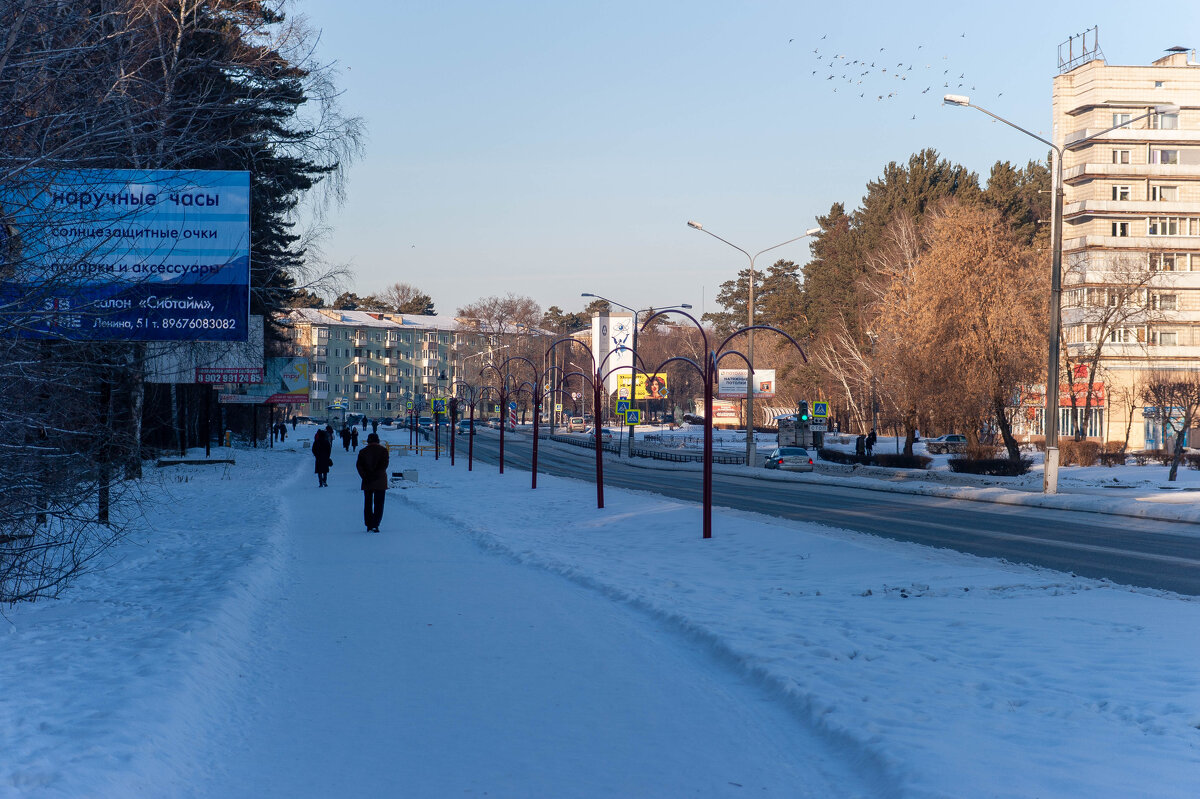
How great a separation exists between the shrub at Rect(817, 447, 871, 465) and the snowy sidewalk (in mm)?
43224

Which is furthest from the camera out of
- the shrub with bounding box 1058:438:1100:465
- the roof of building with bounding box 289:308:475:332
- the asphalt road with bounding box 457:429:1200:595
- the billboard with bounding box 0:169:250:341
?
the roof of building with bounding box 289:308:475:332

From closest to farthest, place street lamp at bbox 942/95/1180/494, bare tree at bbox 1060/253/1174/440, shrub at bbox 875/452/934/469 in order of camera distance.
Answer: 1. street lamp at bbox 942/95/1180/494
2. shrub at bbox 875/452/934/469
3. bare tree at bbox 1060/253/1174/440

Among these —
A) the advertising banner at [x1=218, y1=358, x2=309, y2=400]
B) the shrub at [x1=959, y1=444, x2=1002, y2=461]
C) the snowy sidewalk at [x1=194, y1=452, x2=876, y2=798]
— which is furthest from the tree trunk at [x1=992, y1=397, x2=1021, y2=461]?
the snowy sidewalk at [x1=194, y1=452, x2=876, y2=798]

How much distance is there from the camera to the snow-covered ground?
5.64 m

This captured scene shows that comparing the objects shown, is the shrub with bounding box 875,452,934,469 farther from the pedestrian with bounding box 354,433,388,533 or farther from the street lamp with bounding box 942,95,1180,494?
the pedestrian with bounding box 354,433,388,533

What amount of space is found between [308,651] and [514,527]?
11.9 metres

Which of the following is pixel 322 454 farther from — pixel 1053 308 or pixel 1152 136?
pixel 1152 136

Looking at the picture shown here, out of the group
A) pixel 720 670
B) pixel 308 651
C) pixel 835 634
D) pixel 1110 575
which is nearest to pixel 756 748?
pixel 720 670

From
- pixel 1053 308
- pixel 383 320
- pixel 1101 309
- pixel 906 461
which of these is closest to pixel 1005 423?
pixel 906 461

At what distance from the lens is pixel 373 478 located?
18.9m

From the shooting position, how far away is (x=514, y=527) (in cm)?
2088

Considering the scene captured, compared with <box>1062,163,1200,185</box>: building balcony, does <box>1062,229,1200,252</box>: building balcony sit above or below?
below

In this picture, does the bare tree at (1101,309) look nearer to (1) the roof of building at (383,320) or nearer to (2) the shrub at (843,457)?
(2) the shrub at (843,457)

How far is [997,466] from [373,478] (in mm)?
29680
